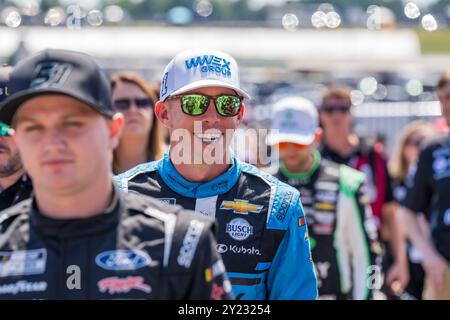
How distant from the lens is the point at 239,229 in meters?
5.34

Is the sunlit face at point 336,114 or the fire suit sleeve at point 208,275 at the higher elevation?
the sunlit face at point 336,114

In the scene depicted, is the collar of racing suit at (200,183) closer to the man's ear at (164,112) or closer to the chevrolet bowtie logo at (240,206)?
the chevrolet bowtie logo at (240,206)

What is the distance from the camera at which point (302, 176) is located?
28.1 ft

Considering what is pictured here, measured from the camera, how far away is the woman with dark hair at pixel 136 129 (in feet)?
27.3

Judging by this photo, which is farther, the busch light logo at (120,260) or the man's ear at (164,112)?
the man's ear at (164,112)

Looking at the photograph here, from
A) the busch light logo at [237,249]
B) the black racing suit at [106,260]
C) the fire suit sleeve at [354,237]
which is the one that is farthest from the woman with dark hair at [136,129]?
the black racing suit at [106,260]

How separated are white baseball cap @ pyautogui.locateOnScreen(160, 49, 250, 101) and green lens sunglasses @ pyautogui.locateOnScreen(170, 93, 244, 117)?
0.04 m

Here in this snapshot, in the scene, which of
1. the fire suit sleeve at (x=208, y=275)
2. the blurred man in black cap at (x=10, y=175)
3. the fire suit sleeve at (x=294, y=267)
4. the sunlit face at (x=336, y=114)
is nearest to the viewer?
the fire suit sleeve at (x=208, y=275)

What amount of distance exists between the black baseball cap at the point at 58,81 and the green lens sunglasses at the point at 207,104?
1.71 metres

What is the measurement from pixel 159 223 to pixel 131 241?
4.7 inches

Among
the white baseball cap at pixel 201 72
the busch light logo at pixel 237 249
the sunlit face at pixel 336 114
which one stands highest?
the sunlit face at pixel 336 114

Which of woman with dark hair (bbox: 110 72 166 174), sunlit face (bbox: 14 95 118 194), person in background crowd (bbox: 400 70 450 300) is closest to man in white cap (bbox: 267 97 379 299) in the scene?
person in background crowd (bbox: 400 70 450 300)

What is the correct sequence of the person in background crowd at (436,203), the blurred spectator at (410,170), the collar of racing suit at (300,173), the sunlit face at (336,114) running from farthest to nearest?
the blurred spectator at (410,170)
the sunlit face at (336,114)
the person in background crowd at (436,203)
the collar of racing suit at (300,173)
